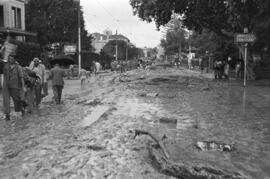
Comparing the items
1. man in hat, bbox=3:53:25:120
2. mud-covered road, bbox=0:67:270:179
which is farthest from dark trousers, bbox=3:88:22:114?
mud-covered road, bbox=0:67:270:179

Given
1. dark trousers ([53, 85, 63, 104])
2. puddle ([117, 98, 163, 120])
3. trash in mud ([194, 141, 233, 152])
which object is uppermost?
dark trousers ([53, 85, 63, 104])

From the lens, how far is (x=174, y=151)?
7766 millimetres

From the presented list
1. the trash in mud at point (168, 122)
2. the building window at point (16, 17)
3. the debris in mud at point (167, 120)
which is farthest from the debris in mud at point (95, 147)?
the building window at point (16, 17)

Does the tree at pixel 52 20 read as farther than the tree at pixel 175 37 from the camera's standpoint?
No

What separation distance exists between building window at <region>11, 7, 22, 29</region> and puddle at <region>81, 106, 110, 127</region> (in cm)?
3272

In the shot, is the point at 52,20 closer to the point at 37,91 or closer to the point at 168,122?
the point at 37,91

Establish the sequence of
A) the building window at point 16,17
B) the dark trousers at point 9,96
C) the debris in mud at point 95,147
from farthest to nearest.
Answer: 1. the building window at point 16,17
2. the dark trousers at point 9,96
3. the debris in mud at point 95,147

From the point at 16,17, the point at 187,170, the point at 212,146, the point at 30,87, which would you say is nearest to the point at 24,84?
the point at 30,87

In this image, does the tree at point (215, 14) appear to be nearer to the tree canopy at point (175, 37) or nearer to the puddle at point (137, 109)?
the puddle at point (137, 109)

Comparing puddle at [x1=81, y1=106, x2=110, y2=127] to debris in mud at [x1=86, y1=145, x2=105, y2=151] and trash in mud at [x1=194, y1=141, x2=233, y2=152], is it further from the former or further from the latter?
trash in mud at [x1=194, y1=141, x2=233, y2=152]

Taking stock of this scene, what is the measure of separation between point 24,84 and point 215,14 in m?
22.7

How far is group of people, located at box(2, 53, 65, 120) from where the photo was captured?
11859 millimetres

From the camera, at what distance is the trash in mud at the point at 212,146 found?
26.7 feet

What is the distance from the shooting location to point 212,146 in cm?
836
